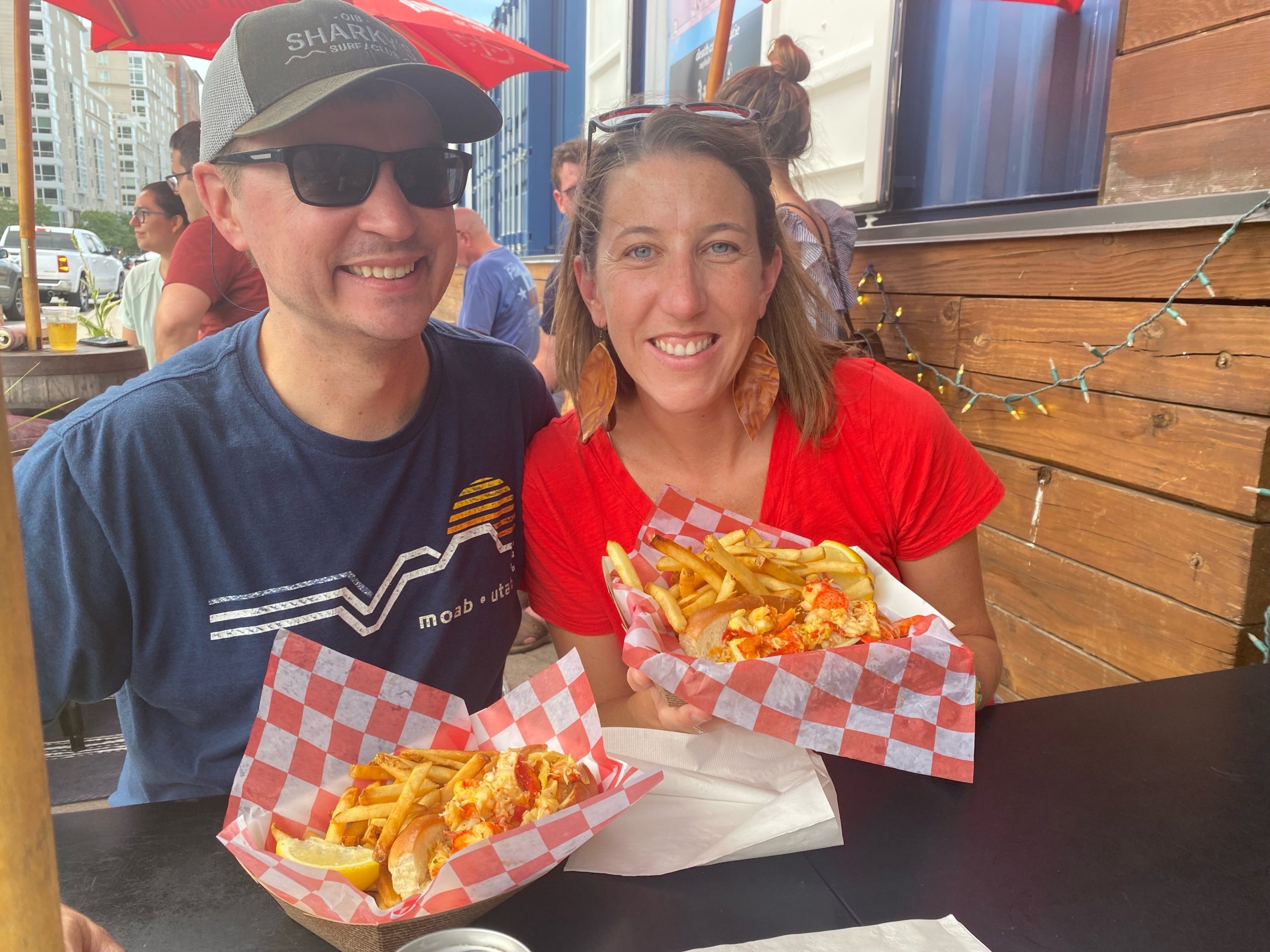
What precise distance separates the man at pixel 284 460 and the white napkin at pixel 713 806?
57 cm

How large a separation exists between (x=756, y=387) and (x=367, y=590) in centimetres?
90

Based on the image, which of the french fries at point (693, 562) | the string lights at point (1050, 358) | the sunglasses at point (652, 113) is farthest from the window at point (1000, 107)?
the french fries at point (693, 562)

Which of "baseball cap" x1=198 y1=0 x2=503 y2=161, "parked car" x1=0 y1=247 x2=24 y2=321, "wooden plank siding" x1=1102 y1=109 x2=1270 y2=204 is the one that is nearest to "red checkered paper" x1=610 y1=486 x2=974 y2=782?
"baseball cap" x1=198 y1=0 x2=503 y2=161

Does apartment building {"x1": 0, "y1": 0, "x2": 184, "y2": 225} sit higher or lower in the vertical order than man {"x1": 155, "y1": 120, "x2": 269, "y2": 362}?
higher

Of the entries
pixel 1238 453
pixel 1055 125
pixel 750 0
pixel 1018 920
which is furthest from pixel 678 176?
pixel 750 0

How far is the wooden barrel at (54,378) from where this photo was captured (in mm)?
3561

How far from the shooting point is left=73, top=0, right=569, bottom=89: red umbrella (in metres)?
3.96

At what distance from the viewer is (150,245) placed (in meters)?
5.41

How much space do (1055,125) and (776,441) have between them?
2.02 metres

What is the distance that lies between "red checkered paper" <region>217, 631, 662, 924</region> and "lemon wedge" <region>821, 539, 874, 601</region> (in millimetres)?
510

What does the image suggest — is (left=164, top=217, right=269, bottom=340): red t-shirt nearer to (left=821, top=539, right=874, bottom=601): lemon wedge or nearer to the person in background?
the person in background

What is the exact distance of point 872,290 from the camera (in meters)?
3.66

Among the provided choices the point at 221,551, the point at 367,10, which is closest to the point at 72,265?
the point at 367,10

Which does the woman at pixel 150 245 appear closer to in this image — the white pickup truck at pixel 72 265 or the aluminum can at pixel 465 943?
the white pickup truck at pixel 72 265
